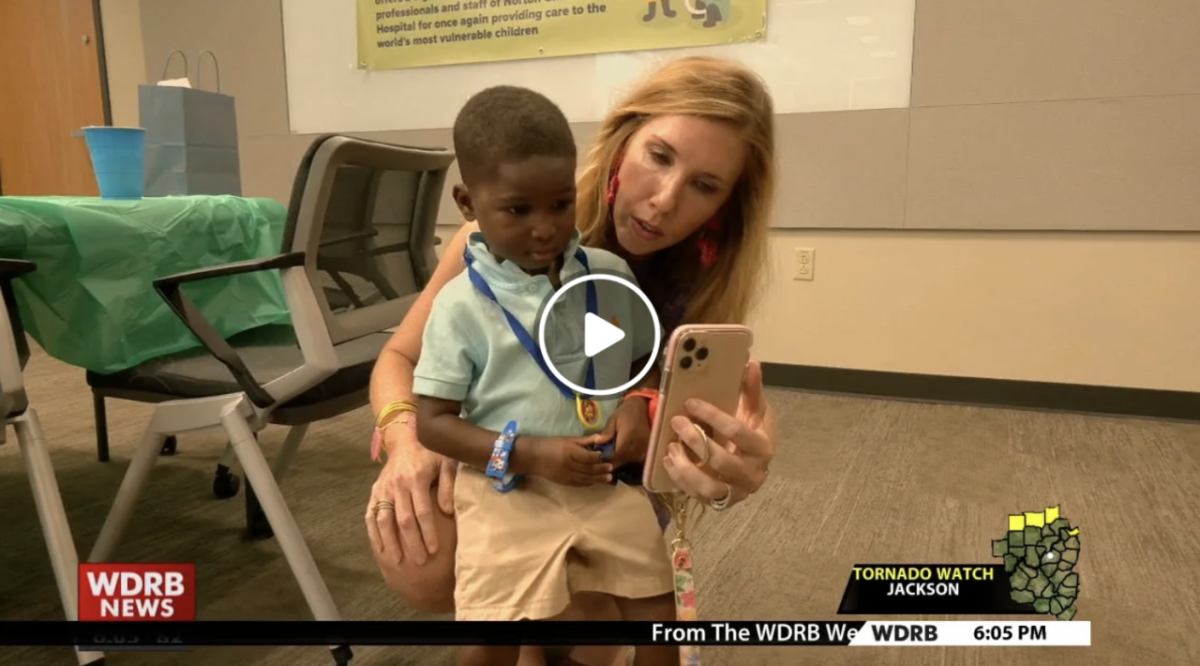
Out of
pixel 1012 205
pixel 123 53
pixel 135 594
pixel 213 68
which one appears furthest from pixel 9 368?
pixel 123 53

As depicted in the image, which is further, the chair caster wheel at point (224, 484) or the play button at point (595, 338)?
the chair caster wheel at point (224, 484)

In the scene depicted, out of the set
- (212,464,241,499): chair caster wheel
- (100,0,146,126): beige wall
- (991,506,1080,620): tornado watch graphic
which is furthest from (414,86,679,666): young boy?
(100,0,146,126): beige wall

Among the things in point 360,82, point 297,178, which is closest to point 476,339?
point 297,178

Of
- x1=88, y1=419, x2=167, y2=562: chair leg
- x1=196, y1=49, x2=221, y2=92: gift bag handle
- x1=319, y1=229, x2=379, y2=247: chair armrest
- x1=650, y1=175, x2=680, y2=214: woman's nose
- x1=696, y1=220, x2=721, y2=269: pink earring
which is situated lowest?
x1=88, y1=419, x2=167, y2=562: chair leg

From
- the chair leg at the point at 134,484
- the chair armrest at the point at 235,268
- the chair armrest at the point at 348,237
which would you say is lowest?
the chair leg at the point at 134,484

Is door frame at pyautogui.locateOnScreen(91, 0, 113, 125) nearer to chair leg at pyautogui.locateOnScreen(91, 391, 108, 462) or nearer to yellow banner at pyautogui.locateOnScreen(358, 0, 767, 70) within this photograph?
yellow banner at pyautogui.locateOnScreen(358, 0, 767, 70)

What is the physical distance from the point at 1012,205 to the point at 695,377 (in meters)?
2.02

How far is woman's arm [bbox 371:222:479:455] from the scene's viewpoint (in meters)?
0.78

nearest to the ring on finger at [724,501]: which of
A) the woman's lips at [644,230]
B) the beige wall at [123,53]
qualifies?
the woman's lips at [644,230]

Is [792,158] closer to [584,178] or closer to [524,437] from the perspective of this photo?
[584,178]

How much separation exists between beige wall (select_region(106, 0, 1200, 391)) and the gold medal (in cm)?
157

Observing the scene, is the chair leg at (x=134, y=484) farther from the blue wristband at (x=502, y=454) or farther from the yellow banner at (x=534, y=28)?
the yellow banner at (x=534, y=28)

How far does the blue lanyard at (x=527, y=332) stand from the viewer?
0.50 m

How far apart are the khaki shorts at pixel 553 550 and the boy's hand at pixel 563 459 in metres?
0.06
